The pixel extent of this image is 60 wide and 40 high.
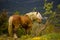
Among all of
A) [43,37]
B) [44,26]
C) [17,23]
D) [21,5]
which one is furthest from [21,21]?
[21,5]

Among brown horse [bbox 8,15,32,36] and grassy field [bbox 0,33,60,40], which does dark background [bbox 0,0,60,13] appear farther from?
grassy field [bbox 0,33,60,40]

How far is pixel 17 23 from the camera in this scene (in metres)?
7.51

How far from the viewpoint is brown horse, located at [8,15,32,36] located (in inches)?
295

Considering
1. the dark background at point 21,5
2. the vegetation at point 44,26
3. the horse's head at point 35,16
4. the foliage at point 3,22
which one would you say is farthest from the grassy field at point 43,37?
the dark background at point 21,5

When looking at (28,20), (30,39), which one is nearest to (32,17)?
(28,20)

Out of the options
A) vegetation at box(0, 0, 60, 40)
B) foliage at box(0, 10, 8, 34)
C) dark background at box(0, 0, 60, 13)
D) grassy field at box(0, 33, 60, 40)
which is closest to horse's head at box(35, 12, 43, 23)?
vegetation at box(0, 0, 60, 40)

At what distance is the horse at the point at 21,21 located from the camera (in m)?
7.49

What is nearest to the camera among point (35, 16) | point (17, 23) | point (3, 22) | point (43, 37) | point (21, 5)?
point (43, 37)

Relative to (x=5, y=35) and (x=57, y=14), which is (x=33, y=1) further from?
(x=5, y=35)

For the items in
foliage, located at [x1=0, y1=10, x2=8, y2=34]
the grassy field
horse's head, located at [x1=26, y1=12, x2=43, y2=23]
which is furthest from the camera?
foliage, located at [x1=0, y1=10, x2=8, y2=34]

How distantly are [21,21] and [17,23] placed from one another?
165mm

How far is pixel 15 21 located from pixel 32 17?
1.83ft

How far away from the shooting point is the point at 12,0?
865 centimetres

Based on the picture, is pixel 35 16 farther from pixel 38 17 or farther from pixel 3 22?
pixel 3 22
